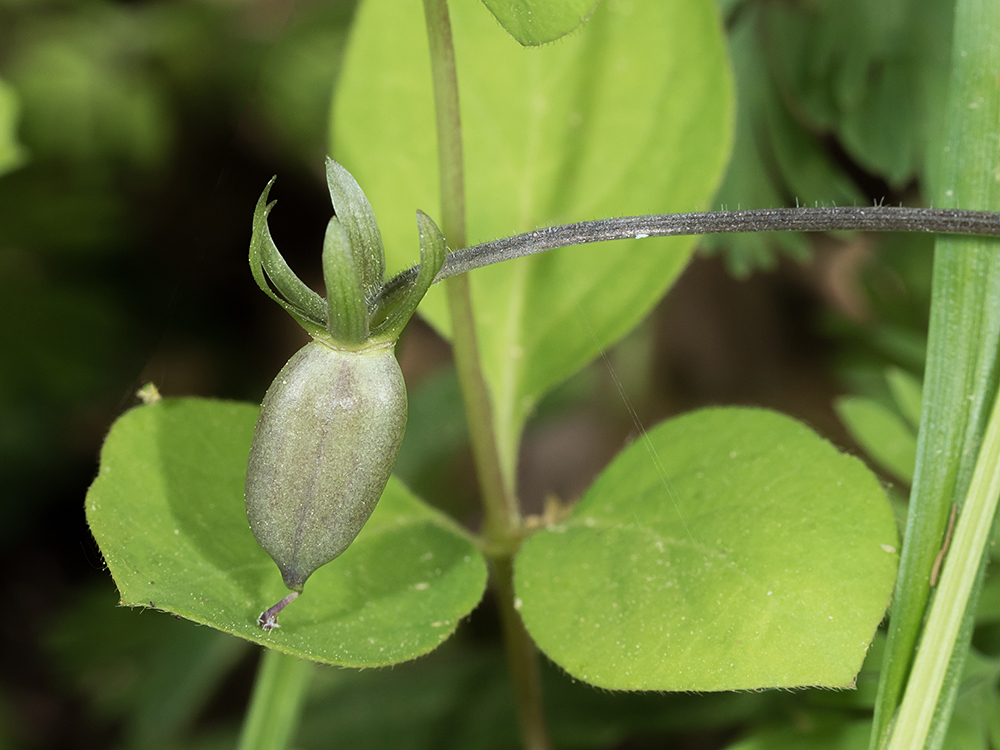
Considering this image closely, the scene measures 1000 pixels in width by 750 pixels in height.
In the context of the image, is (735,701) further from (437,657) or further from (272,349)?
(272,349)

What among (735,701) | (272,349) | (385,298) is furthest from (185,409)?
(272,349)

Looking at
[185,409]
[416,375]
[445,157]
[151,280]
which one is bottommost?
[416,375]

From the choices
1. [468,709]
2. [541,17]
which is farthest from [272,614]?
[468,709]

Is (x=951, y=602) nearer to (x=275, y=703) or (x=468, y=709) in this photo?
(x=275, y=703)

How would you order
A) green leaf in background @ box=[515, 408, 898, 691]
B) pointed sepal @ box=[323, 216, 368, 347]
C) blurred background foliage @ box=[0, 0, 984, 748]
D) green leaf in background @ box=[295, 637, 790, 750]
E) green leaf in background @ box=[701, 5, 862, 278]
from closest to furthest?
1. pointed sepal @ box=[323, 216, 368, 347]
2. green leaf in background @ box=[515, 408, 898, 691]
3. green leaf in background @ box=[295, 637, 790, 750]
4. green leaf in background @ box=[701, 5, 862, 278]
5. blurred background foliage @ box=[0, 0, 984, 748]

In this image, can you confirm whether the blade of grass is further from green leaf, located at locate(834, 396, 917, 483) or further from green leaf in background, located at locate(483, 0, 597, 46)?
green leaf in background, located at locate(483, 0, 597, 46)

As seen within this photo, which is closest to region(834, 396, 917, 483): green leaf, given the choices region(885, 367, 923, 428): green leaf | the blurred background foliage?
region(885, 367, 923, 428): green leaf
